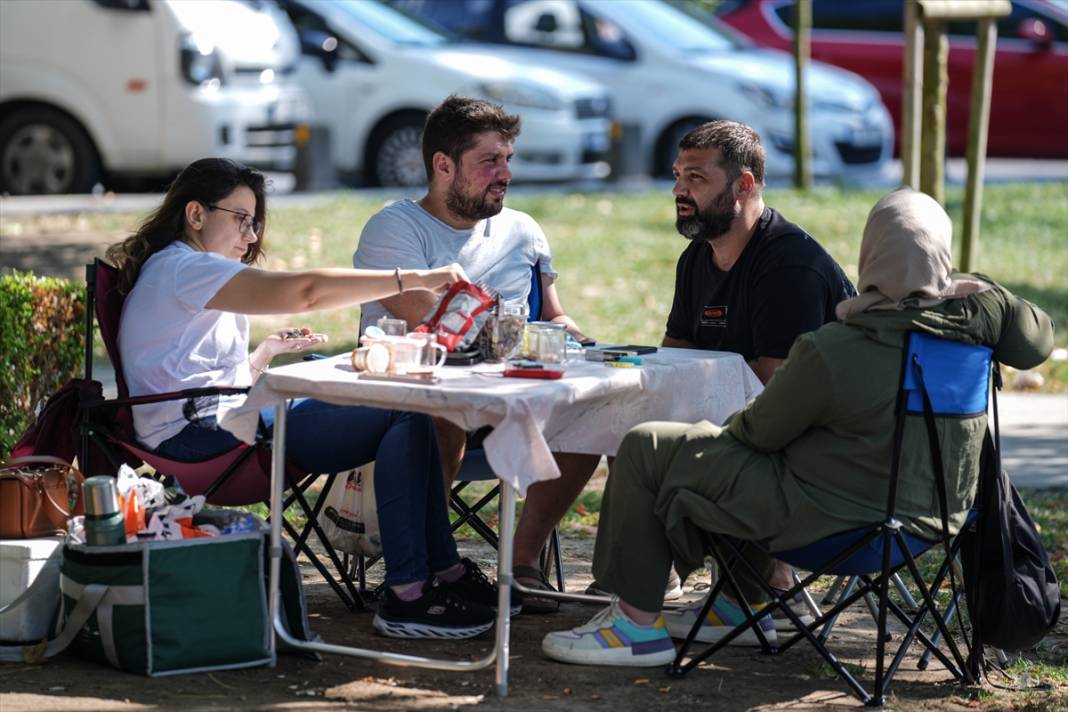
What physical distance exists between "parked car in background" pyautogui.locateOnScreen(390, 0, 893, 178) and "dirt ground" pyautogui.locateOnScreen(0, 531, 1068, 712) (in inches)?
418

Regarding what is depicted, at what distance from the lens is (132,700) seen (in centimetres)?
422

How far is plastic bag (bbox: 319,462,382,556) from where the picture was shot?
511cm

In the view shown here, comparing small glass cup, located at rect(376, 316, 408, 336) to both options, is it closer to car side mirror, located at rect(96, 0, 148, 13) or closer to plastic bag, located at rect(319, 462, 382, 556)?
plastic bag, located at rect(319, 462, 382, 556)

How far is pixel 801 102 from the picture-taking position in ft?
45.9

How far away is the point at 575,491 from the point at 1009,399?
14.0 ft

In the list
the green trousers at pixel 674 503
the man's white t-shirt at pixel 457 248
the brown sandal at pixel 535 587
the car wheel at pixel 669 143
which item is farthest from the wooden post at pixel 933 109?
the car wheel at pixel 669 143

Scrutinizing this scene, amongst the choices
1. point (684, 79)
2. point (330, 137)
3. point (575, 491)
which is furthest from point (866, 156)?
point (575, 491)

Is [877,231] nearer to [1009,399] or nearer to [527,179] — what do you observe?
[1009,399]

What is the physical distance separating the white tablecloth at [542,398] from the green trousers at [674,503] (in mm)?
199

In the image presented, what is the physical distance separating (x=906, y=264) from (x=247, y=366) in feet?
6.41

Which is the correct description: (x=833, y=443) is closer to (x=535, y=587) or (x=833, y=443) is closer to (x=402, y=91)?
(x=535, y=587)

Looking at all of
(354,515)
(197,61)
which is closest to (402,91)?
(197,61)

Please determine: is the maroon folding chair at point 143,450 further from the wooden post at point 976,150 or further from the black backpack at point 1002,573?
the wooden post at point 976,150

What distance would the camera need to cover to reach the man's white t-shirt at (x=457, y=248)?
5402 mm
